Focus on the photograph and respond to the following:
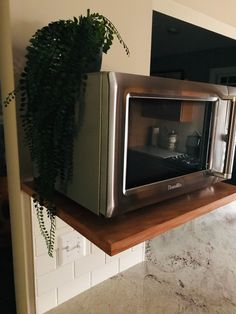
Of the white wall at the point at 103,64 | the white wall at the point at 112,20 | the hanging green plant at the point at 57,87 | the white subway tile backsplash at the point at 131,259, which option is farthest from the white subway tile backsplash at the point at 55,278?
the white wall at the point at 112,20

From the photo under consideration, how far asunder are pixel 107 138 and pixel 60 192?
261 mm

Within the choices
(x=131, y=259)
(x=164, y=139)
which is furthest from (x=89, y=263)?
(x=164, y=139)

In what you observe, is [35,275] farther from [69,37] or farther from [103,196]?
[69,37]

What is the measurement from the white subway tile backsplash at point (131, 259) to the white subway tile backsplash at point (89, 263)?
0.33 ft

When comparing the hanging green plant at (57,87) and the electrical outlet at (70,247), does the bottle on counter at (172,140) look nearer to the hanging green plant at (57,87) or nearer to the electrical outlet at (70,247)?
the hanging green plant at (57,87)

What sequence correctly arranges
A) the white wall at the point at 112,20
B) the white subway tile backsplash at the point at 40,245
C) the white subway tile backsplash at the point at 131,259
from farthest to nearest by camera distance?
the white subway tile backsplash at the point at 131,259
the white subway tile backsplash at the point at 40,245
the white wall at the point at 112,20

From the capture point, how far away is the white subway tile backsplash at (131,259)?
1.04 metres

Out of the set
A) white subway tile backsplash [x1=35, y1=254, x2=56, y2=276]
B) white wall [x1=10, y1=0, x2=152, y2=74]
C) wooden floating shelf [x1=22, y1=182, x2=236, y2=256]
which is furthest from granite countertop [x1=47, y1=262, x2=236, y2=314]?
white wall [x1=10, y1=0, x2=152, y2=74]

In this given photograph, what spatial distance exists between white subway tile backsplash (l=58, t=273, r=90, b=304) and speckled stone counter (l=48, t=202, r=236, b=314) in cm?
2

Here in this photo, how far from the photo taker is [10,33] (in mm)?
653

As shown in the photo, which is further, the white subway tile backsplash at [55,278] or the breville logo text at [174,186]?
the white subway tile backsplash at [55,278]

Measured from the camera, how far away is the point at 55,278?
0.86 m

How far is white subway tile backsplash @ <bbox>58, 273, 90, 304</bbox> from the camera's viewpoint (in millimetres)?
877

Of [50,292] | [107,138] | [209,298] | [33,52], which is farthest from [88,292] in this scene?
[33,52]
